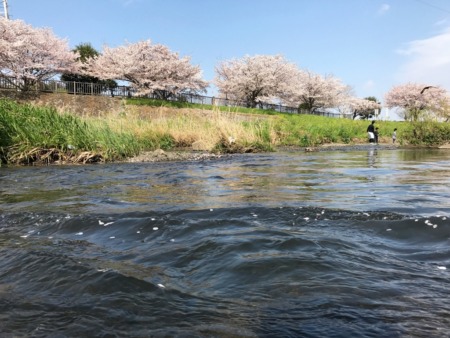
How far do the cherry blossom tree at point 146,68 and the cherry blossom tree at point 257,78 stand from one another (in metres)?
9.98

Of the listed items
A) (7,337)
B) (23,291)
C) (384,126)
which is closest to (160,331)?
(7,337)

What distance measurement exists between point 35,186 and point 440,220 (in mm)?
6756

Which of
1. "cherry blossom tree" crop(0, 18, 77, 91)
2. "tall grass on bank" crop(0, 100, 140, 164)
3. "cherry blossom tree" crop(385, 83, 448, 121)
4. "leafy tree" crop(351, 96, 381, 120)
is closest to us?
"tall grass on bank" crop(0, 100, 140, 164)

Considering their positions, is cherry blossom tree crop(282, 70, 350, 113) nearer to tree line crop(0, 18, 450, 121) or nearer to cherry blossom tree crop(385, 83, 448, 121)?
tree line crop(0, 18, 450, 121)

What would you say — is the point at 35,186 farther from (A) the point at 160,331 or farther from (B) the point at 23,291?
(A) the point at 160,331

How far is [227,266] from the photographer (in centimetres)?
288

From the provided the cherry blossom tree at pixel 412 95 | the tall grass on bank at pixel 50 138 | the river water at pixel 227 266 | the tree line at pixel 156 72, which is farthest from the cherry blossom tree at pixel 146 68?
the cherry blossom tree at pixel 412 95

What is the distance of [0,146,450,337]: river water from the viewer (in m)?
2.04

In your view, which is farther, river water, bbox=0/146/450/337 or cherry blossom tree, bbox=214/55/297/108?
cherry blossom tree, bbox=214/55/297/108

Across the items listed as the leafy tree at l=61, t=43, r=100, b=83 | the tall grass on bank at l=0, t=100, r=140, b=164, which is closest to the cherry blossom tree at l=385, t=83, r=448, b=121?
the leafy tree at l=61, t=43, r=100, b=83

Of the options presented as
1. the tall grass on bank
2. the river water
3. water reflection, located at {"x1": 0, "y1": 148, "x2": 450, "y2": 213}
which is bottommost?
the river water

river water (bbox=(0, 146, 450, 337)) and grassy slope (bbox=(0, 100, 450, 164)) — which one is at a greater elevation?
grassy slope (bbox=(0, 100, 450, 164))

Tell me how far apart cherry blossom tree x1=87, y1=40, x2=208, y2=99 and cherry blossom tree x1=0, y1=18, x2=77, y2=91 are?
3215 millimetres

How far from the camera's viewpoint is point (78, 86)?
34.2m
